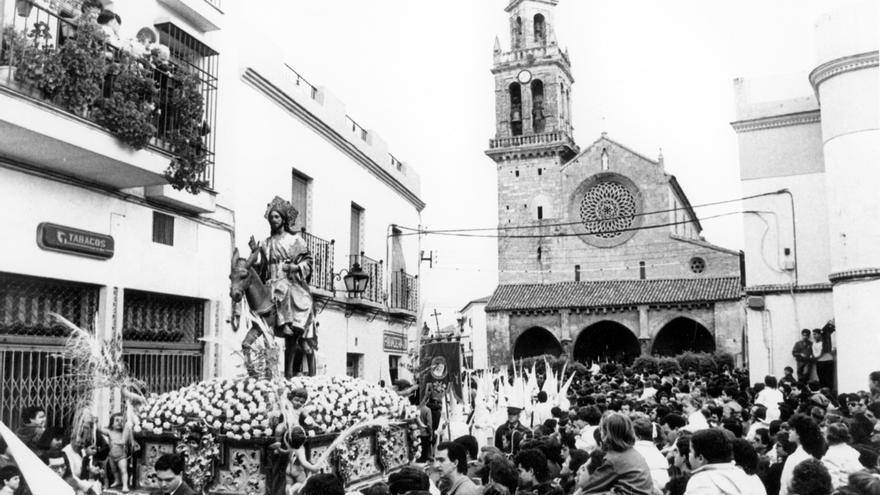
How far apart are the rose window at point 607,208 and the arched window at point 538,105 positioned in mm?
6051

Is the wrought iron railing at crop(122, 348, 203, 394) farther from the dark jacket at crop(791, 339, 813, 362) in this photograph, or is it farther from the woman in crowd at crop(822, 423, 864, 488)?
the dark jacket at crop(791, 339, 813, 362)

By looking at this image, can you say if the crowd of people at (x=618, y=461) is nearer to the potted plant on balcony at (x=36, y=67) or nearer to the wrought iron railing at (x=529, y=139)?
the potted plant on balcony at (x=36, y=67)

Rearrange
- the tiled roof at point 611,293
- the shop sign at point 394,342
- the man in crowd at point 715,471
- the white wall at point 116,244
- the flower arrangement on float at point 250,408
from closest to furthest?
the man in crowd at point 715,471, the flower arrangement on float at point 250,408, the white wall at point 116,244, the shop sign at point 394,342, the tiled roof at point 611,293

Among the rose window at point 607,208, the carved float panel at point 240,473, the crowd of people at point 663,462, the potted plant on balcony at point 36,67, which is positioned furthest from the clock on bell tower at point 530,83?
the carved float panel at point 240,473

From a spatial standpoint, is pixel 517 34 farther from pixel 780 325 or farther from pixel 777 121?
pixel 780 325

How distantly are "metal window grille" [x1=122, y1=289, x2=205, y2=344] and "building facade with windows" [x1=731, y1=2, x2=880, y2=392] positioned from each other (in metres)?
11.9

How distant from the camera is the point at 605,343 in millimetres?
48875

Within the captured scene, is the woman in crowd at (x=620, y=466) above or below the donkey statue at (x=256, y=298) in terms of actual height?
below

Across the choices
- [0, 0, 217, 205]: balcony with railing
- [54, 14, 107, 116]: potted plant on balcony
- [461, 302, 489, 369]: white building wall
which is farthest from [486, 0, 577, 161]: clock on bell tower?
[54, 14, 107, 116]: potted plant on balcony

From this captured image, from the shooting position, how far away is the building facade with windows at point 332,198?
14336 millimetres

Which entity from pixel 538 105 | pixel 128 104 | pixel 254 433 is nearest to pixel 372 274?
pixel 128 104

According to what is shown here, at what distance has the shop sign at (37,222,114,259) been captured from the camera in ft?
31.9

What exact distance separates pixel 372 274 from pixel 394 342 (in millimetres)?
2667

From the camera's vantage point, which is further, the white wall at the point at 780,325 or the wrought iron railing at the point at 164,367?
the white wall at the point at 780,325
